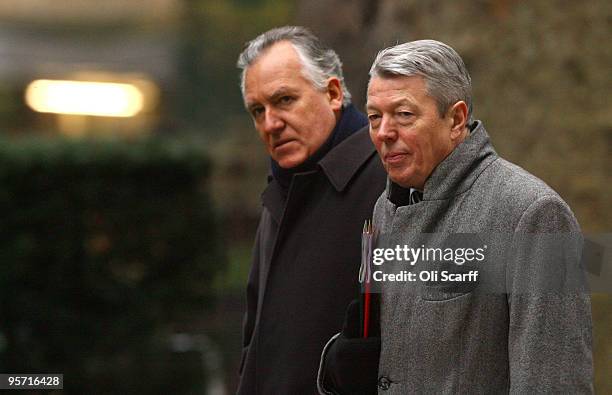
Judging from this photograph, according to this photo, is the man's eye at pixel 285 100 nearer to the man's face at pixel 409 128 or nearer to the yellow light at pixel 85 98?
the man's face at pixel 409 128

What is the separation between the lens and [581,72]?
4.53 m

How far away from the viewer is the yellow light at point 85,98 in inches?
306

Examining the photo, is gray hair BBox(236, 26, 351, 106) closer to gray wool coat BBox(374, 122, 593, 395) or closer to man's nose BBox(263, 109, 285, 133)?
man's nose BBox(263, 109, 285, 133)

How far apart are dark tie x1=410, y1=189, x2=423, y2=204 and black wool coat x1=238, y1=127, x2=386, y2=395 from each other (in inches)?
18.6

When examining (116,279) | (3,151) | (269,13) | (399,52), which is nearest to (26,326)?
(116,279)

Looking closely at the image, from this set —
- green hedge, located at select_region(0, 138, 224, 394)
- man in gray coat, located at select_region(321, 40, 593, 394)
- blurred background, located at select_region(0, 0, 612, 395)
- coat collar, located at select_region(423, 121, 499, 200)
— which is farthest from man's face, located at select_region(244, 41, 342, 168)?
green hedge, located at select_region(0, 138, 224, 394)

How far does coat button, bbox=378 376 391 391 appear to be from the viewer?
7.83 ft

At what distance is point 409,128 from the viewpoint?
2316 mm

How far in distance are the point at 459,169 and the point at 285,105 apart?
2.54 ft

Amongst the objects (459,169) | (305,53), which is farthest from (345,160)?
(459,169)

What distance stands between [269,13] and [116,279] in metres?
2.42

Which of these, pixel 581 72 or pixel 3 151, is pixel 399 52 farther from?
pixel 3 151

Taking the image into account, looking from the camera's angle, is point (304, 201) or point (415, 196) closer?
point (415, 196)

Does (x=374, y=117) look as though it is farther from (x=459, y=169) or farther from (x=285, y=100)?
(x=285, y=100)
